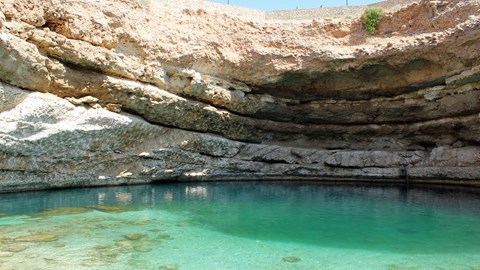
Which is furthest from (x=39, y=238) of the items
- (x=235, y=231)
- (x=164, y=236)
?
(x=235, y=231)

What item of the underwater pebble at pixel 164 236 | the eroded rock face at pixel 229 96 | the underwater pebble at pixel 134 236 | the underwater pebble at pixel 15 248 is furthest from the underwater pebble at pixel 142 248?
the eroded rock face at pixel 229 96

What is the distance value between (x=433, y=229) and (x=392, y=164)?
9.75 meters

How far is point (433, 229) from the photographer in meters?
8.54

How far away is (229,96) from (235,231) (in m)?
9.77

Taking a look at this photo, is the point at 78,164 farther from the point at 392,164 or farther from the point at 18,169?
the point at 392,164

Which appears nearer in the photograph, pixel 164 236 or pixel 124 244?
pixel 124 244

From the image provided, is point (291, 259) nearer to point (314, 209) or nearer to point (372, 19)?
point (314, 209)

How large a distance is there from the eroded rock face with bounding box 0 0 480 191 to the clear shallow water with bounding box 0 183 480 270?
2254 millimetres

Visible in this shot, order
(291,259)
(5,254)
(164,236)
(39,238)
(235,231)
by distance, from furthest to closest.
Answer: (235,231) → (164,236) → (39,238) → (291,259) → (5,254)

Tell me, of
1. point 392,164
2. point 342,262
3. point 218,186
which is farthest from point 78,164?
point 392,164

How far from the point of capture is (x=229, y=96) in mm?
17312

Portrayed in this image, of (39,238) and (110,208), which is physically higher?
(110,208)

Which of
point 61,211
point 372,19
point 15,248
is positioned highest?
point 372,19

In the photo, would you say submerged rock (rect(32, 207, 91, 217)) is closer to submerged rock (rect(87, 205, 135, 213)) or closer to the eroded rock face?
submerged rock (rect(87, 205, 135, 213))
